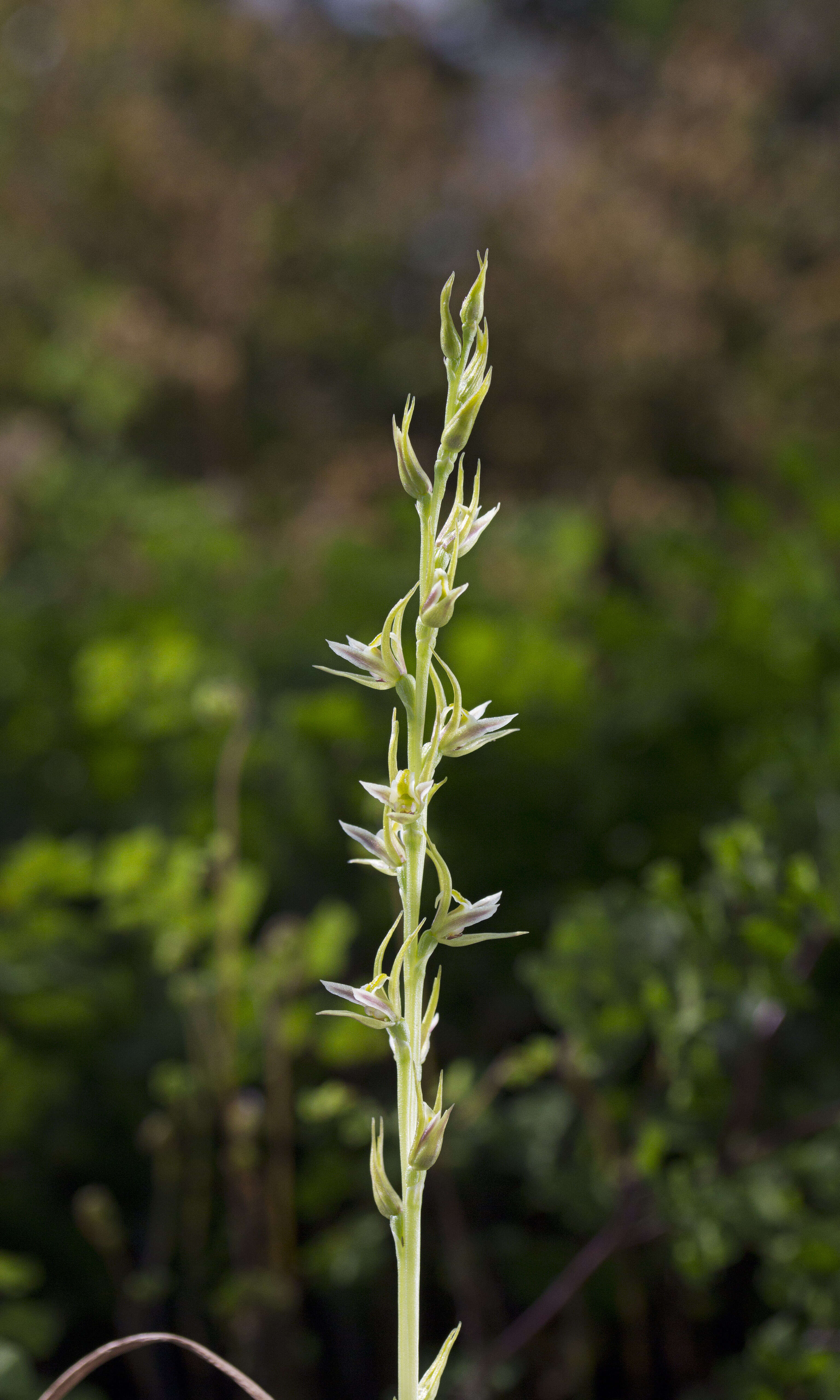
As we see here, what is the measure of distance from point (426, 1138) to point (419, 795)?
111 mm

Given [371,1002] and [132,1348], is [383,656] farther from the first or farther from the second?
[132,1348]

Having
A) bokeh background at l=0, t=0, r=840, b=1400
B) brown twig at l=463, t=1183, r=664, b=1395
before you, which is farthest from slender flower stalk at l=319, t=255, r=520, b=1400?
brown twig at l=463, t=1183, r=664, b=1395

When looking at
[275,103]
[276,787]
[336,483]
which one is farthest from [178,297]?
[276,787]

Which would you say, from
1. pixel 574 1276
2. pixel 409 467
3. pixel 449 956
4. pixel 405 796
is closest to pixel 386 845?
pixel 405 796

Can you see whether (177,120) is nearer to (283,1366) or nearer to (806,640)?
(806,640)

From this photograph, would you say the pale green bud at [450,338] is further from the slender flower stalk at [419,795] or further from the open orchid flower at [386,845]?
the open orchid flower at [386,845]

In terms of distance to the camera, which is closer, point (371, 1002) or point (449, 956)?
point (371, 1002)

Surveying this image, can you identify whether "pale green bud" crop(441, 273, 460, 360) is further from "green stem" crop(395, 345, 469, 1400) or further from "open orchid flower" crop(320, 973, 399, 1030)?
"open orchid flower" crop(320, 973, 399, 1030)

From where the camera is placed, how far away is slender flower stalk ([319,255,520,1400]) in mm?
373

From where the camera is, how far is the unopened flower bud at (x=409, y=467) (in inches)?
14.9

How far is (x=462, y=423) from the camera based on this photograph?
38 cm

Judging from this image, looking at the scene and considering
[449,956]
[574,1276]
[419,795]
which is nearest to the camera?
[419,795]

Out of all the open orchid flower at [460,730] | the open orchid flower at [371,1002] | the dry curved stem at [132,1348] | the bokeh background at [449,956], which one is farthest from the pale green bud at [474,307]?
the bokeh background at [449,956]

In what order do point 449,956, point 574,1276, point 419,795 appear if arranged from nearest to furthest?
point 419,795 → point 574,1276 → point 449,956
